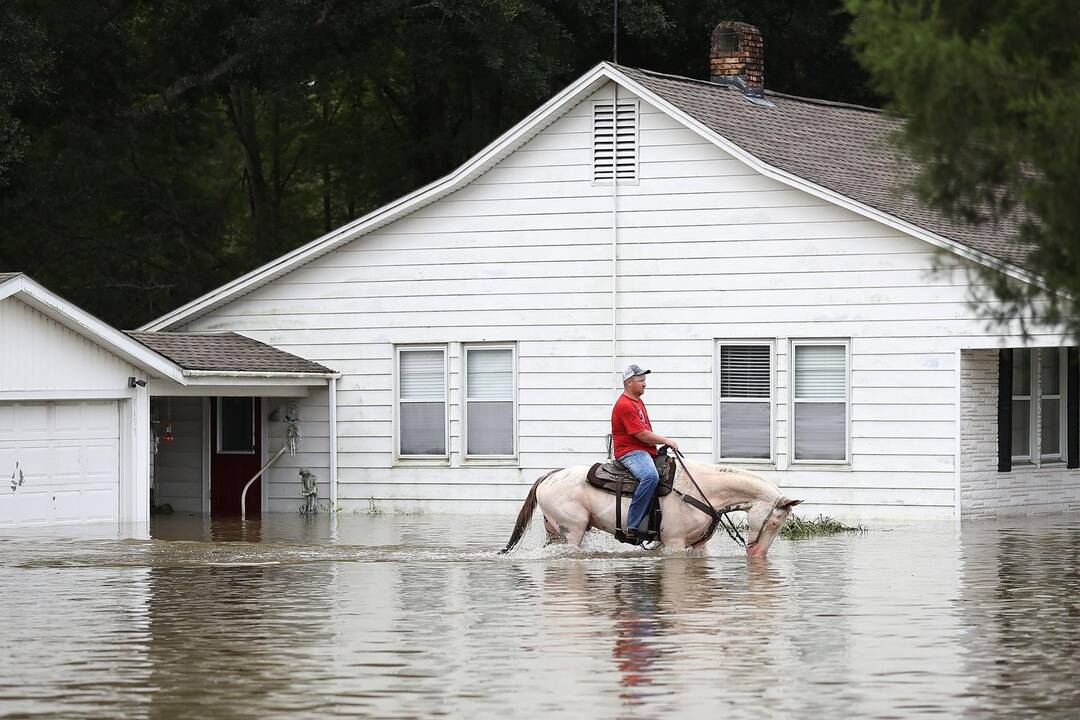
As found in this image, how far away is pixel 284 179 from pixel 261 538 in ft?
108

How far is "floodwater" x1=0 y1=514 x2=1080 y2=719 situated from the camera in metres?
11.4

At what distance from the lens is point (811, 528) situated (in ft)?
79.5

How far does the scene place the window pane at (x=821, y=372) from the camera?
26.7 meters

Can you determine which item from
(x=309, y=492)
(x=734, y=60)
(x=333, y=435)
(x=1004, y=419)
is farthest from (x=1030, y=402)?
(x=309, y=492)

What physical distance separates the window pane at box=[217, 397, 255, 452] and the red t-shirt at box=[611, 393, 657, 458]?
11967 mm

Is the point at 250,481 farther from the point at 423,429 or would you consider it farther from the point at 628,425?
the point at 628,425

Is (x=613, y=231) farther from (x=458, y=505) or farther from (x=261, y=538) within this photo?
(x=261, y=538)

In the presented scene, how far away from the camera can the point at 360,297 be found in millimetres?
29844

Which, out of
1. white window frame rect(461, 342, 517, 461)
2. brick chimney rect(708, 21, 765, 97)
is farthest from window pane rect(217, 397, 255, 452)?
brick chimney rect(708, 21, 765, 97)

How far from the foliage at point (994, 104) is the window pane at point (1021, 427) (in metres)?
18.2

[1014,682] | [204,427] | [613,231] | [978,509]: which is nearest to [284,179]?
[204,427]

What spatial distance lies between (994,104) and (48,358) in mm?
18986

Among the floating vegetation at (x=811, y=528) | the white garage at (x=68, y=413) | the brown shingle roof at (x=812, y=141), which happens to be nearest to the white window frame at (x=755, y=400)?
the floating vegetation at (x=811, y=528)

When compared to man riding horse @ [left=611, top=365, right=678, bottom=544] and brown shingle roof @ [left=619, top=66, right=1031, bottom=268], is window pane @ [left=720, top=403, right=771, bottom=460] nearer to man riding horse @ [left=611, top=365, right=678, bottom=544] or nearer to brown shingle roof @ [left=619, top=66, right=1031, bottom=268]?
brown shingle roof @ [left=619, top=66, right=1031, bottom=268]
